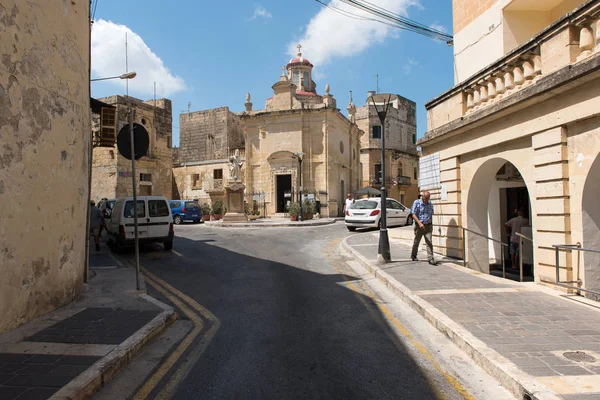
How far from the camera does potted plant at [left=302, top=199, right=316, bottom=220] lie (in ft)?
94.7

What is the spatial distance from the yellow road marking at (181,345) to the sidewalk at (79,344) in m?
0.38

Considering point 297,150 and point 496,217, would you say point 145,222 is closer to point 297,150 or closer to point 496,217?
point 496,217

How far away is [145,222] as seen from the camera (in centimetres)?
1256

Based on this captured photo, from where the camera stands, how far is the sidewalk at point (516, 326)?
3.59m

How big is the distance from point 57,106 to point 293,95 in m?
30.2

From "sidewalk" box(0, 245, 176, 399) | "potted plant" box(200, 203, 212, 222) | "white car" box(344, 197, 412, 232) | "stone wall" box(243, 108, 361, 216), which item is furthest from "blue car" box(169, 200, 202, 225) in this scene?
"sidewalk" box(0, 245, 176, 399)

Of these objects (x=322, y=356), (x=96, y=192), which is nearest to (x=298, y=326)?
(x=322, y=356)

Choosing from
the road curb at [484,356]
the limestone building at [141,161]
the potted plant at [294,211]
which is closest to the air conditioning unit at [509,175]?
the road curb at [484,356]

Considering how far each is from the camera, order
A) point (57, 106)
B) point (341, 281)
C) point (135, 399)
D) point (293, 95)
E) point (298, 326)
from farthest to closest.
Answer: point (293, 95) < point (341, 281) < point (57, 106) < point (298, 326) < point (135, 399)

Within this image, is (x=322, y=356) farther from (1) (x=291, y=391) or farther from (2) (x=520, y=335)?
(2) (x=520, y=335)

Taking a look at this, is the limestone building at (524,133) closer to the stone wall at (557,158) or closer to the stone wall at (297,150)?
the stone wall at (557,158)

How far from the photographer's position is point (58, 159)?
19.8ft

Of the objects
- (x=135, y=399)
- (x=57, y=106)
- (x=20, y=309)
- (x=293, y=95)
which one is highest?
(x=293, y=95)

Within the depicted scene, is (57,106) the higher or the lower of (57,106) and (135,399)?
the higher
